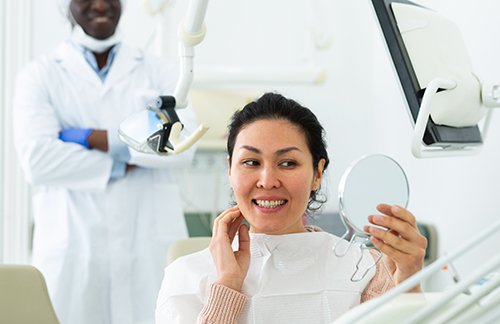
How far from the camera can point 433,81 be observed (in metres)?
1.19

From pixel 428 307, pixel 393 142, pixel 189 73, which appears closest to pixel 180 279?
pixel 189 73

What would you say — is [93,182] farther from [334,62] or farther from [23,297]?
[334,62]

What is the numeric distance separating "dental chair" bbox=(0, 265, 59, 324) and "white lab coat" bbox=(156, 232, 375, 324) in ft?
1.02

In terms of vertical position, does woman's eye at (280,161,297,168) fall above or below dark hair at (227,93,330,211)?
below

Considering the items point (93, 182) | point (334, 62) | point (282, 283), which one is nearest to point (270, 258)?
point (282, 283)

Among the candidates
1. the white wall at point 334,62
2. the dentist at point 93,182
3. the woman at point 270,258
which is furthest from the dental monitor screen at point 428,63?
the white wall at point 334,62

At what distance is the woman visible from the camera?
1424mm

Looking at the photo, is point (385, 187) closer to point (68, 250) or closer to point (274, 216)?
point (274, 216)

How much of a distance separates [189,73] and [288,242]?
39 centimetres

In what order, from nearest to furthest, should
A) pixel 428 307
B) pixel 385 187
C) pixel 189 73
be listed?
pixel 428 307 < pixel 385 187 < pixel 189 73

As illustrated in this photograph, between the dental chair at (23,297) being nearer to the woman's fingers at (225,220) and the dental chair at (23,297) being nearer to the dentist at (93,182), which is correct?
the woman's fingers at (225,220)

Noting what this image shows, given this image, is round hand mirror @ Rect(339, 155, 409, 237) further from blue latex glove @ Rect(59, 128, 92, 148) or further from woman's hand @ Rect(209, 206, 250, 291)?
blue latex glove @ Rect(59, 128, 92, 148)

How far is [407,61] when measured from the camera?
123 cm

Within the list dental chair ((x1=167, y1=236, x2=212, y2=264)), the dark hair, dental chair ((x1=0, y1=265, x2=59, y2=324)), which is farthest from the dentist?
the dark hair
